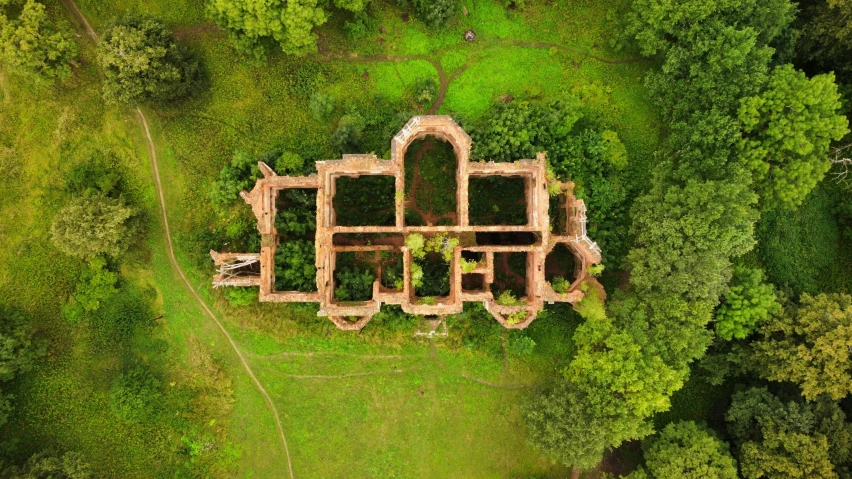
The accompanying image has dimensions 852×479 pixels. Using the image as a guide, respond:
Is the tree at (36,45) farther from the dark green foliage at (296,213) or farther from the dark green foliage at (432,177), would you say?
the dark green foliage at (432,177)

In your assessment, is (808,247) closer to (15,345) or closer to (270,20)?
(270,20)

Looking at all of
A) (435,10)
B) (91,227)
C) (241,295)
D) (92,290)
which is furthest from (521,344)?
(92,290)

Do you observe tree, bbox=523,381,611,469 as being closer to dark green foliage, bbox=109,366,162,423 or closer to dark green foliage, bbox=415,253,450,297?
dark green foliage, bbox=415,253,450,297

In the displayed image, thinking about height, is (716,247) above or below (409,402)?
above

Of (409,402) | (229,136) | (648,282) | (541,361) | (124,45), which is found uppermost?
(124,45)

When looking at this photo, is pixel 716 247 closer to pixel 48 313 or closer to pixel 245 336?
pixel 245 336

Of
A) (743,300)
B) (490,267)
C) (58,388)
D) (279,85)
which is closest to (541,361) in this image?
(490,267)

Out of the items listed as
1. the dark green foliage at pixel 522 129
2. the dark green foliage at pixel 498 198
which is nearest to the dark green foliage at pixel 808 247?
the dark green foliage at pixel 522 129
